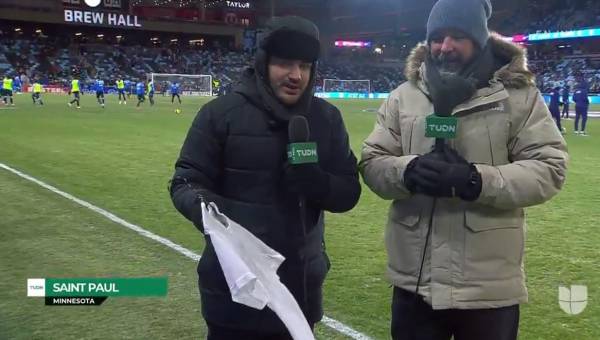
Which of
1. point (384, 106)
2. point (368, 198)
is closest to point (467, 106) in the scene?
point (384, 106)

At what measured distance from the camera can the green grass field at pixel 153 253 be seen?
4207 mm

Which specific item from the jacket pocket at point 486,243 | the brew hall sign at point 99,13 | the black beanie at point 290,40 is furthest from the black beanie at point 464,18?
the brew hall sign at point 99,13

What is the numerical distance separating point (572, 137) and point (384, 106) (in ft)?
58.6

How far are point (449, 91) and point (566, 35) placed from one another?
59.8 meters

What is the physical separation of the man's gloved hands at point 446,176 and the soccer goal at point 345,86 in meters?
55.6

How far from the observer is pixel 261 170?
7.21 feet

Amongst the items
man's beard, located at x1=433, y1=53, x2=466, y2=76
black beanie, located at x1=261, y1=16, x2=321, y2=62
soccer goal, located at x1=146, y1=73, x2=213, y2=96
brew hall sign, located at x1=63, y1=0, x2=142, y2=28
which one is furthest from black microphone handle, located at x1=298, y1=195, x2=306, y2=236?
brew hall sign, located at x1=63, y1=0, x2=142, y2=28

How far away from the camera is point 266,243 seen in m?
2.20

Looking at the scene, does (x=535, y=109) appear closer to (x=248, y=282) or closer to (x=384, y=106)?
(x=384, y=106)

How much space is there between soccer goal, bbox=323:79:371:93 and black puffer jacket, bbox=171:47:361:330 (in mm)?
55608

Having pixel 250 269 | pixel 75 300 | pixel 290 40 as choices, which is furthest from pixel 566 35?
pixel 250 269

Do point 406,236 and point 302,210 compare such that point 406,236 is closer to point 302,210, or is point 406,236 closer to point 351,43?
point 302,210

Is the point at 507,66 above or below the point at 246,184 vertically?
above

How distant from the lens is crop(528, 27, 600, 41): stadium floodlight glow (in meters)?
53.2
